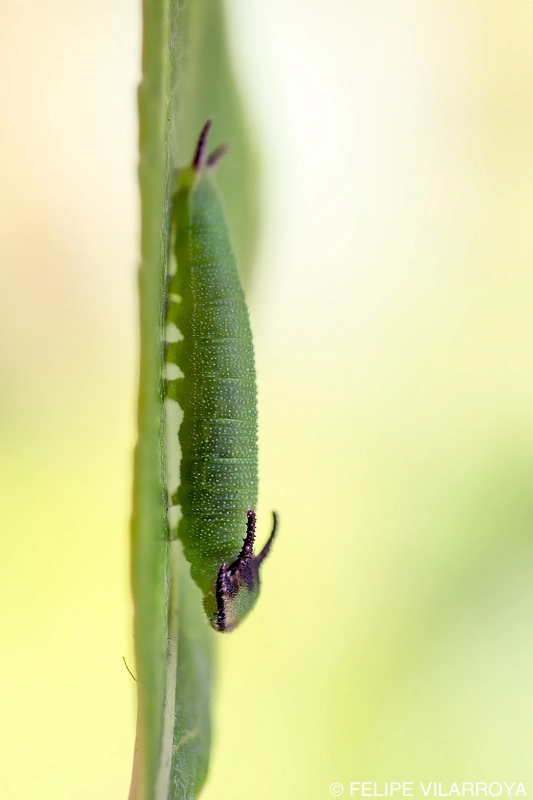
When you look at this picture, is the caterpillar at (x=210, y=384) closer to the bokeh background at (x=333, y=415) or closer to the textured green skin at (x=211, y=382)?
the textured green skin at (x=211, y=382)

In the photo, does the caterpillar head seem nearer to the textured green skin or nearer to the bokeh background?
the textured green skin

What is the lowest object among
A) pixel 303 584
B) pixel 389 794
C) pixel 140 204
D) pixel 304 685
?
pixel 389 794

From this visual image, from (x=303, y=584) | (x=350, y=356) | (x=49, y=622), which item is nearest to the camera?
(x=49, y=622)

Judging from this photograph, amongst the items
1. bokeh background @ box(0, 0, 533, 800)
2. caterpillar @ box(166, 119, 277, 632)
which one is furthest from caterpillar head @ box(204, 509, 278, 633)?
bokeh background @ box(0, 0, 533, 800)

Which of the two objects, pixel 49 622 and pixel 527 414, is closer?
pixel 49 622

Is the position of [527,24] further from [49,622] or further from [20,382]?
[49,622]

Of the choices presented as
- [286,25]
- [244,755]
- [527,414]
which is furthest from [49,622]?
[286,25]

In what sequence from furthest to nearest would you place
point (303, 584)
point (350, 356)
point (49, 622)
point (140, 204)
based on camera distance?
point (350, 356) → point (303, 584) → point (49, 622) → point (140, 204)
